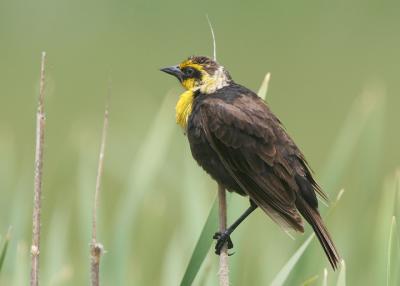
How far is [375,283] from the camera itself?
12.1ft

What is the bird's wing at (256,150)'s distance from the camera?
366cm

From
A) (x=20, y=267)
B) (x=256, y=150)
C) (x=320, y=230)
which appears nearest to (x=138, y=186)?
(x=256, y=150)

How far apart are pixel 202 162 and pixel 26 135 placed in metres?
5.42

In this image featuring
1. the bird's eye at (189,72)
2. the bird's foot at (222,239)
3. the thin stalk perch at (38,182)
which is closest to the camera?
the thin stalk perch at (38,182)

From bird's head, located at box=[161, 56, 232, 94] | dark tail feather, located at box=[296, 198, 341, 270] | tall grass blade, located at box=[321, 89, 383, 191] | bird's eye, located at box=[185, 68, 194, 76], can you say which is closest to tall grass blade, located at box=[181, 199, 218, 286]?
dark tail feather, located at box=[296, 198, 341, 270]

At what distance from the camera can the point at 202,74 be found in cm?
405

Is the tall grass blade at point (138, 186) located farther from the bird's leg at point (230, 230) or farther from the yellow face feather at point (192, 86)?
the bird's leg at point (230, 230)

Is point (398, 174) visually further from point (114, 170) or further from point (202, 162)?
point (114, 170)

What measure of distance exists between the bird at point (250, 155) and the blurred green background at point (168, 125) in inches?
3.8

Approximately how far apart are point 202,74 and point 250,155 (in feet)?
1.47

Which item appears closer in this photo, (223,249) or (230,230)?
(223,249)

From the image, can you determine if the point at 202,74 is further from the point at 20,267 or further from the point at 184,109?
the point at 20,267

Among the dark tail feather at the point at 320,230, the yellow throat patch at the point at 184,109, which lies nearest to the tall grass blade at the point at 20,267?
the yellow throat patch at the point at 184,109

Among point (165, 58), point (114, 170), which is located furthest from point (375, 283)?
point (165, 58)
